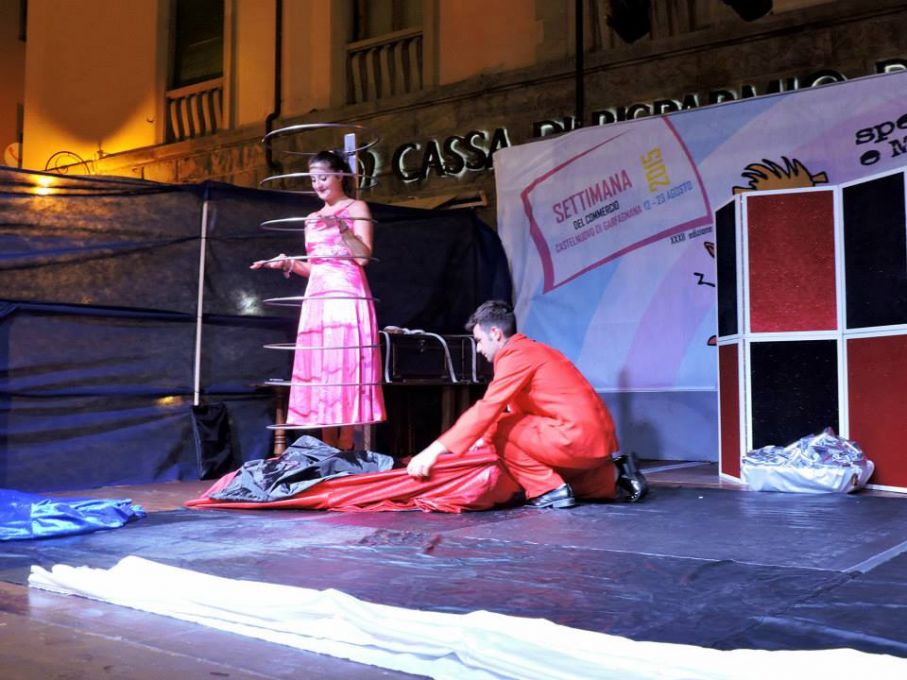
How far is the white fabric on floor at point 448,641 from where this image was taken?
1.81m

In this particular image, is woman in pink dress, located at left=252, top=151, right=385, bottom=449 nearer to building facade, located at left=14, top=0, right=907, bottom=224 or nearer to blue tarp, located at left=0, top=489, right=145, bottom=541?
building facade, located at left=14, top=0, right=907, bottom=224

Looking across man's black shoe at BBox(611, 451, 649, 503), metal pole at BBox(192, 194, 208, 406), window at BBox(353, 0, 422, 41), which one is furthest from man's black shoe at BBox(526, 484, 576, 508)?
window at BBox(353, 0, 422, 41)

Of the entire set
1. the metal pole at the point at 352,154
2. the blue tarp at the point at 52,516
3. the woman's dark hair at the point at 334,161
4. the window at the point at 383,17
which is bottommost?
the blue tarp at the point at 52,516

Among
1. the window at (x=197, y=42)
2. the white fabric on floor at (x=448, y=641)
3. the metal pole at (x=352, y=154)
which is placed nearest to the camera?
the white fabric on floor at (x=448, y=641)

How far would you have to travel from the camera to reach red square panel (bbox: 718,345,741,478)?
5625mm

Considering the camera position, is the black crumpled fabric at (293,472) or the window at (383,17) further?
the window at (383,17)

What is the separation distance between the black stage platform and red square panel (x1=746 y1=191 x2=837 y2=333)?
3.81ft

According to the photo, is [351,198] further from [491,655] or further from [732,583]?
[491,655]

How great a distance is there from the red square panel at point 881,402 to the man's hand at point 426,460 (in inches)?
91.9

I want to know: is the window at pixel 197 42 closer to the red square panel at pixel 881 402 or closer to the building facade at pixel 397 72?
the building facade at pixel 397 72

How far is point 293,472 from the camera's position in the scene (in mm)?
4613

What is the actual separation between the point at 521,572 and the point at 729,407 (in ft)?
10.5

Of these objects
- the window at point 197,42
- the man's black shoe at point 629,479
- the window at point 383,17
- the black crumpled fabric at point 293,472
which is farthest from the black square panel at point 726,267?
the window at point 197,42

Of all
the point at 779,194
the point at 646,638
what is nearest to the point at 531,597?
the point at 646,638
